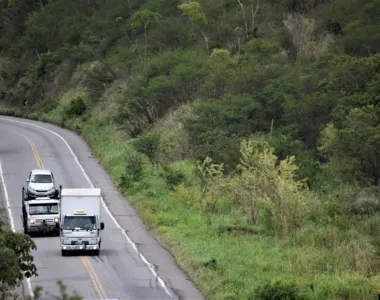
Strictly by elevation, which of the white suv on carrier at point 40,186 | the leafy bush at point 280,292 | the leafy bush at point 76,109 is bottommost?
the leafy bush at point 76,109

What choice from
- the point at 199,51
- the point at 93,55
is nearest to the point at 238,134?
the point at 199,51

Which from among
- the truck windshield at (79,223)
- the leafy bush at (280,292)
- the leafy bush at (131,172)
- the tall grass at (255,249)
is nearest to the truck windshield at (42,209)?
the truck windshield at (79,223)

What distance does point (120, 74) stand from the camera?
8925cm

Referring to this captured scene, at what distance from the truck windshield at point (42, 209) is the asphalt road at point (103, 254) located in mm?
1236

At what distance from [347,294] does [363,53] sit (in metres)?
42.9

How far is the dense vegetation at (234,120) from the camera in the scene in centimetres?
3453

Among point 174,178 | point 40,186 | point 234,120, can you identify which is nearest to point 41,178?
point 40,186

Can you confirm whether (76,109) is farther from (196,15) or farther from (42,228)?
(42,228)

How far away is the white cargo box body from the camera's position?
37344 millimetres

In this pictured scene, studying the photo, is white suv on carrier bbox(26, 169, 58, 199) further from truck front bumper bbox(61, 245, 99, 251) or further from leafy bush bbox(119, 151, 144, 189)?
truck front bumper bbox(61, 245, 99, 251)

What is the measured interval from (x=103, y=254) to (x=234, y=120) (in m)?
23.9

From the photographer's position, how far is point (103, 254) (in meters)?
37.4

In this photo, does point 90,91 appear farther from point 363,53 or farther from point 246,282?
point 246,282

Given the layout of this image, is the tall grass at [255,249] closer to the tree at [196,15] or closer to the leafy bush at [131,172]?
the leafy bush at [131,172]
